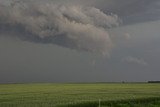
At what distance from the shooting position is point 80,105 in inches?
1058

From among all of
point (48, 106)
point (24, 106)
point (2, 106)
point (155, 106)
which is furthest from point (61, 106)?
point (155, 106)

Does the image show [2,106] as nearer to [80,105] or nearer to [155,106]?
[80,105]

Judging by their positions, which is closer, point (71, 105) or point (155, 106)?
point (155, 106)

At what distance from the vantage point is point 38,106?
26.7 meters

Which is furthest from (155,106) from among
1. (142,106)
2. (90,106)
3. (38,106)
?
(38,106)

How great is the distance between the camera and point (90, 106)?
26.3 m

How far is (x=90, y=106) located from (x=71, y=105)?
1.77m

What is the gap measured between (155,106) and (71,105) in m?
6.80

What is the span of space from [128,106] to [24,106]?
8.39 meters

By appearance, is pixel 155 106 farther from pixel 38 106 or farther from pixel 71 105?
pixel 38 106

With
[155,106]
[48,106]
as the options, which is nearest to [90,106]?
[48,106]

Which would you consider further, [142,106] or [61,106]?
[61,106]

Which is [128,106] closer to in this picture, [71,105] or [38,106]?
[71,105]

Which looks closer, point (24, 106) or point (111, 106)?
point (111, 106)
